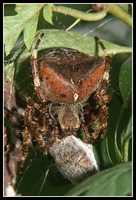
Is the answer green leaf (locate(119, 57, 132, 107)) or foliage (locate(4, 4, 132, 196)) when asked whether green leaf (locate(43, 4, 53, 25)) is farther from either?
green leaf (locate(119, 57, 132, 107))

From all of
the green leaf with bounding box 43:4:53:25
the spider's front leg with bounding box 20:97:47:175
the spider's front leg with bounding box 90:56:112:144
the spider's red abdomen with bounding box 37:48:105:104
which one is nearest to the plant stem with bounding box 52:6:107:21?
the green leaf with bounding box 43:4:53:25

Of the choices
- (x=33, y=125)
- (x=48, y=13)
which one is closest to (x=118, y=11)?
(x=48, y=13)

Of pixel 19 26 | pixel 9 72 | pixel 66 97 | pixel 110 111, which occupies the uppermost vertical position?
pixel 19 26

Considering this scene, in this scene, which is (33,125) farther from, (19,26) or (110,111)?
(19,26)

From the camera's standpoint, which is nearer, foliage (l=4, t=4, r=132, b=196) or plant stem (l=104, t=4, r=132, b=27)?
foliage (l=4, t=4, r=132, b=196)

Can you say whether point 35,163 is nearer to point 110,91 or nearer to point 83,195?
point 110,91

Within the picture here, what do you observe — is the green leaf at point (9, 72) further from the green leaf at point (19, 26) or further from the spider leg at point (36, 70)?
the green leaf at point (19, 26)

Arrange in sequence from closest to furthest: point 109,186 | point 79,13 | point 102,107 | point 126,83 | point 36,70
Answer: point 109,186 → point 79,13 → point 126,83 → point 36,70 → point 102,107
